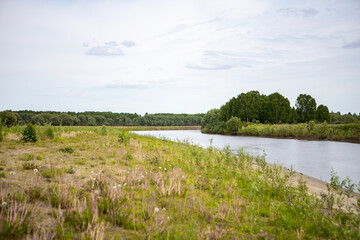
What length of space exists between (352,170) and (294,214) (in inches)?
525

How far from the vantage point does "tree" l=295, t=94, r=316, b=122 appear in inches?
3009

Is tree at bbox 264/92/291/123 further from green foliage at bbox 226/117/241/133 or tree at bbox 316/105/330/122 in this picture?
green foliage at bbox 226/117/241/133

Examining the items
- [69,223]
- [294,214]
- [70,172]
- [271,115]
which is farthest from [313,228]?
[271,115]

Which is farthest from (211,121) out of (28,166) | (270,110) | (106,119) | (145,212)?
(145,212)

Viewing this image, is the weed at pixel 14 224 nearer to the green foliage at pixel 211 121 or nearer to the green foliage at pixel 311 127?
the green foliage at pixel 311 127

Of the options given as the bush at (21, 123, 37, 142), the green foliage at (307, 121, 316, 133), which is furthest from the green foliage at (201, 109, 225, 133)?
the bush at (21, 123, 37, 142)

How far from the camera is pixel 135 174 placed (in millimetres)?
7848

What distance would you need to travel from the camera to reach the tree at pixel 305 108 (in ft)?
251

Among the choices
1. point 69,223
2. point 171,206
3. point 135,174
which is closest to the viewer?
point 69,223

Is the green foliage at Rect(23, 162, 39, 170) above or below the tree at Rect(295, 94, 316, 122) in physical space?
below

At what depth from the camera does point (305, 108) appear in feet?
255

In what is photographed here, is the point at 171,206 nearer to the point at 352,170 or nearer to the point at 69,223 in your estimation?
the point at 69,223

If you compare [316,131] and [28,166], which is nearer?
[28,166]

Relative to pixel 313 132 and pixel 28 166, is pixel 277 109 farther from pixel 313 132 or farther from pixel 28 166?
pixel 28 166
